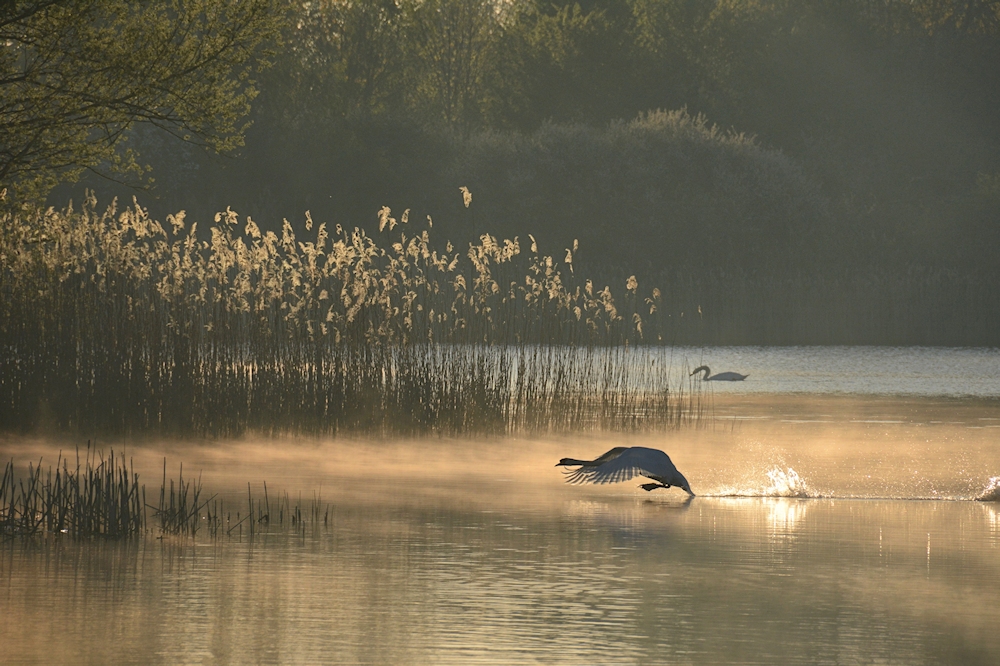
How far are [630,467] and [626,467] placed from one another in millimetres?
41

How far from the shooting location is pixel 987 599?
340 inches

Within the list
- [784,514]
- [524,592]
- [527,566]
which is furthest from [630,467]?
[524,592]

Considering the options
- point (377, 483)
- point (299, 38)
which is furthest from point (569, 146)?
point (377, 483)

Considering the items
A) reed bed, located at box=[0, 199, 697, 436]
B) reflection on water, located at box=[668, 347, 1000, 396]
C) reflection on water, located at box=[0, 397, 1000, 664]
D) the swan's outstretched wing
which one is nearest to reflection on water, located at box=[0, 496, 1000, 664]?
reflection on water, located at box=[0, 397, 1000, 664]

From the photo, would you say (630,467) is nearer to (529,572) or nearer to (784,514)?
(784,514)

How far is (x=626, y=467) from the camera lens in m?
12.1

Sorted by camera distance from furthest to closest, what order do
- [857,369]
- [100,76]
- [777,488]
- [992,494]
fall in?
[857,369]
[100,76]
[777,488]
[992,494]

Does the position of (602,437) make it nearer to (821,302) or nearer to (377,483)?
(377,483)

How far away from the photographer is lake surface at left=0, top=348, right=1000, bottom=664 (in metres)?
7.37

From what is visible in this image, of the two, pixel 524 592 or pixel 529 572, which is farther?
pixel 529 572

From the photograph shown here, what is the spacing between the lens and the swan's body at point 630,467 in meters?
12.0

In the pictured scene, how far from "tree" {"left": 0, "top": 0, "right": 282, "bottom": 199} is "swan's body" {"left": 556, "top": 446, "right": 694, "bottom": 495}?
5.78m

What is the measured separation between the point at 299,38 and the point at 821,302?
23.6m

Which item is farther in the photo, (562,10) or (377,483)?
(562,10)
